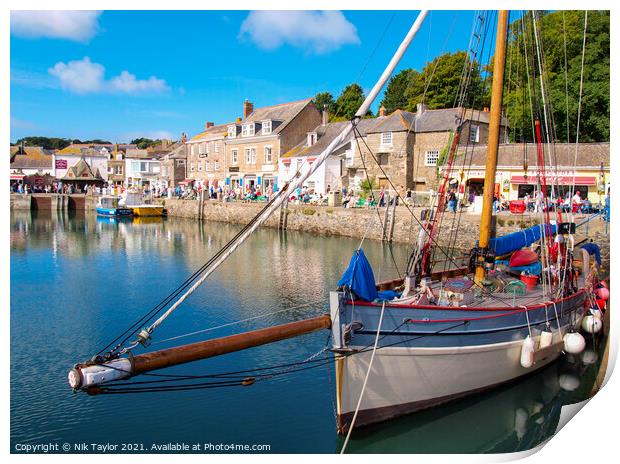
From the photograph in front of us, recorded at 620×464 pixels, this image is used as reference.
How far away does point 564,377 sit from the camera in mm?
11836

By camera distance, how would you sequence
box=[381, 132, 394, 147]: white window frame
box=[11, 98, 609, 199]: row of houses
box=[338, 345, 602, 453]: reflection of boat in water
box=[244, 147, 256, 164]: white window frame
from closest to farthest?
1. box=[338, 345, 602, 453]: reflection of boat in water
2. box=[11, 98, 609, 199]: row of houses
3. box=[381, 132, 394, 147]: white window frame
4. box=[244, 147, 256, 164]: white window frame

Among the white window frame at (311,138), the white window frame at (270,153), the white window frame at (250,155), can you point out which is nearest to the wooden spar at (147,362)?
the white window frame at (311,138)

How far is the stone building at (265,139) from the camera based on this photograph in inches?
2015

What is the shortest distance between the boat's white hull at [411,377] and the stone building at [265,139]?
4123cm

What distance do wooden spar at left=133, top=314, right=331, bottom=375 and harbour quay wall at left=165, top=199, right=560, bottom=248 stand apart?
583 inches

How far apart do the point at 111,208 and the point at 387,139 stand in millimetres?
30390

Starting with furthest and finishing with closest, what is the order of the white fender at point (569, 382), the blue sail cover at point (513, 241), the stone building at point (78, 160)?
the stone building at point (78, 160)
the blue sail cover at point (513, 241)
the white fender at point (569, 382)

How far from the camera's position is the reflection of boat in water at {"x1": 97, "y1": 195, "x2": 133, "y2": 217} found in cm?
5184

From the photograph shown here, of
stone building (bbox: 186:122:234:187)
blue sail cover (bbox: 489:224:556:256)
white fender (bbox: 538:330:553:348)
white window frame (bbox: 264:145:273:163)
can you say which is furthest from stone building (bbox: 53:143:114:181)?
white fender (bbox: 538:330:553:348)

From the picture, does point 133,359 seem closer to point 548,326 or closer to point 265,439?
point 265,439

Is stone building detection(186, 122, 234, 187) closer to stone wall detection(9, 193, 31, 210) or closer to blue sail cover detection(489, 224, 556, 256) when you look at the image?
stone wall detection(9, 193, 31, 210)

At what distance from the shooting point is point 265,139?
51969 millimetres

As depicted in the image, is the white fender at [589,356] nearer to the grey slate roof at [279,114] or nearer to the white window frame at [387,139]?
the white window frame at [387,139]

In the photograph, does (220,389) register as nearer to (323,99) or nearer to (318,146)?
(318,146)
